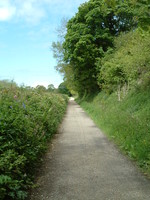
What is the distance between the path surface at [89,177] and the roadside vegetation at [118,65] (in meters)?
0.65

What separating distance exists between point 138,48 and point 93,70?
524 inches

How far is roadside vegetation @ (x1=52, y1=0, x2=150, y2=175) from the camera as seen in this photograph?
5.60m

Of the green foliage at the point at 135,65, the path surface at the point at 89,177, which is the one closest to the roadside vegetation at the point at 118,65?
the green foliage at the point at 135,65

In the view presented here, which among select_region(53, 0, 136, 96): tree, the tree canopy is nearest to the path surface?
the tree canopy

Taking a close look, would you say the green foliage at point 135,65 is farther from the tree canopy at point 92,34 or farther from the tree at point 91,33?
the tree at point 91,33

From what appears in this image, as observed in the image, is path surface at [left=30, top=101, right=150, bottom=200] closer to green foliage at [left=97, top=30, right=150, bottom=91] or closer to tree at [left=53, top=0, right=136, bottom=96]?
green foliage at [left=97, top=30, right=150, bottom=91]

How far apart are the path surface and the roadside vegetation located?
0.65 meters

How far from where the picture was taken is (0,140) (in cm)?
346

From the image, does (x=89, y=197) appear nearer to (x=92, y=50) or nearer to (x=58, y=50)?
(x=92, y=50)

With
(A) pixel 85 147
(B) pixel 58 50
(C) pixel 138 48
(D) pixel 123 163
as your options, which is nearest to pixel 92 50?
(C) pixel 138 48

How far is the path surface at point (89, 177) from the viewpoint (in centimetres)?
363

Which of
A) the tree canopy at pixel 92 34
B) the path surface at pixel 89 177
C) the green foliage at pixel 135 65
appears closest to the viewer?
the path surface at pixel 89 177

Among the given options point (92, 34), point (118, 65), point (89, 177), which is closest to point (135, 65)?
point (118, 65)

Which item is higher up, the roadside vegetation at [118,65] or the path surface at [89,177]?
the roadside vegetation at [118,65]
